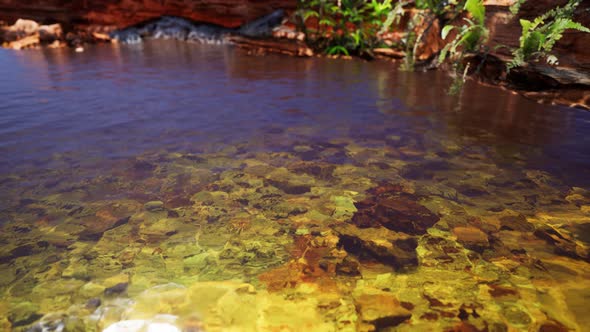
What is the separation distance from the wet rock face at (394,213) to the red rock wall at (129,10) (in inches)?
527

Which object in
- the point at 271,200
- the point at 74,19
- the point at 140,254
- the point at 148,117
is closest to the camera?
the point at 140,254

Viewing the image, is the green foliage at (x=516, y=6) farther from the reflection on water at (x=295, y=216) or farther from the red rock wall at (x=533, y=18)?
the reflection on water at (x=295, y=216)

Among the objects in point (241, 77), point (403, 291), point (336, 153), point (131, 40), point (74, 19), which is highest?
point (74, 19)

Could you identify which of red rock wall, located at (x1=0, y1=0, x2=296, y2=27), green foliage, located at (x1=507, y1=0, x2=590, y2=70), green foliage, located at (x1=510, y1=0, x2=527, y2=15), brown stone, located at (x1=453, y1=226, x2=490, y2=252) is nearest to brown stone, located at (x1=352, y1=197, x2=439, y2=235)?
brown stone, located at (x1=453, y1=226, x2=490, y2=252)

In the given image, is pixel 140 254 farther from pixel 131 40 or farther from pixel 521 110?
pixel 131 40

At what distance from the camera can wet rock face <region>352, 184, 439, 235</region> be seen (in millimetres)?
2082

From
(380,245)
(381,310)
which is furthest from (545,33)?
(381,310)

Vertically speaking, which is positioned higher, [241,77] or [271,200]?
[241,77]

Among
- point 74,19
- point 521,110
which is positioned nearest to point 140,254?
point 521,110

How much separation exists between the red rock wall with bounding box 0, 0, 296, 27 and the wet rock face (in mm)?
13382

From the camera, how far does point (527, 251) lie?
1.84 meters

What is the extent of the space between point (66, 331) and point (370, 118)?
3.41 metres

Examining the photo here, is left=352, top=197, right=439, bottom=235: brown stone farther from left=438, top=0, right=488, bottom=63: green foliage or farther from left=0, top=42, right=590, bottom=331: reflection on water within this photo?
left=438, top=0, right=488, bottom=63: green foliage

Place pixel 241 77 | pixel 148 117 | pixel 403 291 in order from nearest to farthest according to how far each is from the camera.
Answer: pixel 403 291, pixel 148 117, pixel 241 77
